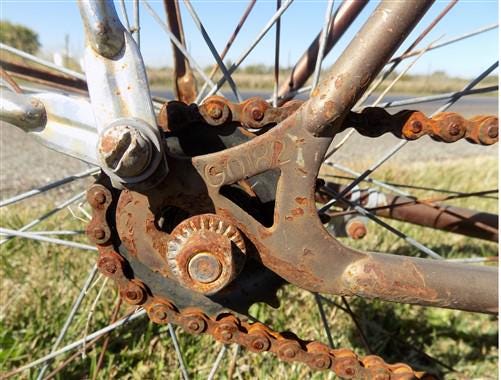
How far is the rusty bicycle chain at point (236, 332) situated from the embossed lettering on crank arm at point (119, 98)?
0.63 feet

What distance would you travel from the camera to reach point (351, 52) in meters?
0.64

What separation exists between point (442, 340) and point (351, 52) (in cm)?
117

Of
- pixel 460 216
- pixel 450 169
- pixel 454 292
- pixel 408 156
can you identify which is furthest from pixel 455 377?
pixel 408 156

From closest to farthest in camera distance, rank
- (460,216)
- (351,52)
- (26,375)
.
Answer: (351,52)
(26,375)
(460,216)

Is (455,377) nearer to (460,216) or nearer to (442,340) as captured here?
(442,340)

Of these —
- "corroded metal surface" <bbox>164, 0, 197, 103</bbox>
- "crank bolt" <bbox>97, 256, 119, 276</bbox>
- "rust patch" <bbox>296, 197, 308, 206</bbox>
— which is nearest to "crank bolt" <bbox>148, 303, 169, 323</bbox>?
"crank bolt" <bbox>97, 256, 119, 276</bbox>

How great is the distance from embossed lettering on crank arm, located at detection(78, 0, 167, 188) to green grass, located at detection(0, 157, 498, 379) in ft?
2.50

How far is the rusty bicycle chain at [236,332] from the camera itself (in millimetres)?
820

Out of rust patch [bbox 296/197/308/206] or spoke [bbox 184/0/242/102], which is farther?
spoke [bbox 184/0/242/102]

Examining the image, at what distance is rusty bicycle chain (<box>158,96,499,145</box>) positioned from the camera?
75cm

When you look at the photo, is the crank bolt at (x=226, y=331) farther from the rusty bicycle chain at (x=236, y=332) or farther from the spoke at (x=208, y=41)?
the spoke at (x=208, y=41)

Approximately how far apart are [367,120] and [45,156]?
3.12 meters

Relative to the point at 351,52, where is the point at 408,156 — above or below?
above

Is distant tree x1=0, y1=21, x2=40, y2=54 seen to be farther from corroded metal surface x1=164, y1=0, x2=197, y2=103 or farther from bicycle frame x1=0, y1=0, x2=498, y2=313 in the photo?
bicycle frame x1=0, y1=0, x2=498, y2=313
